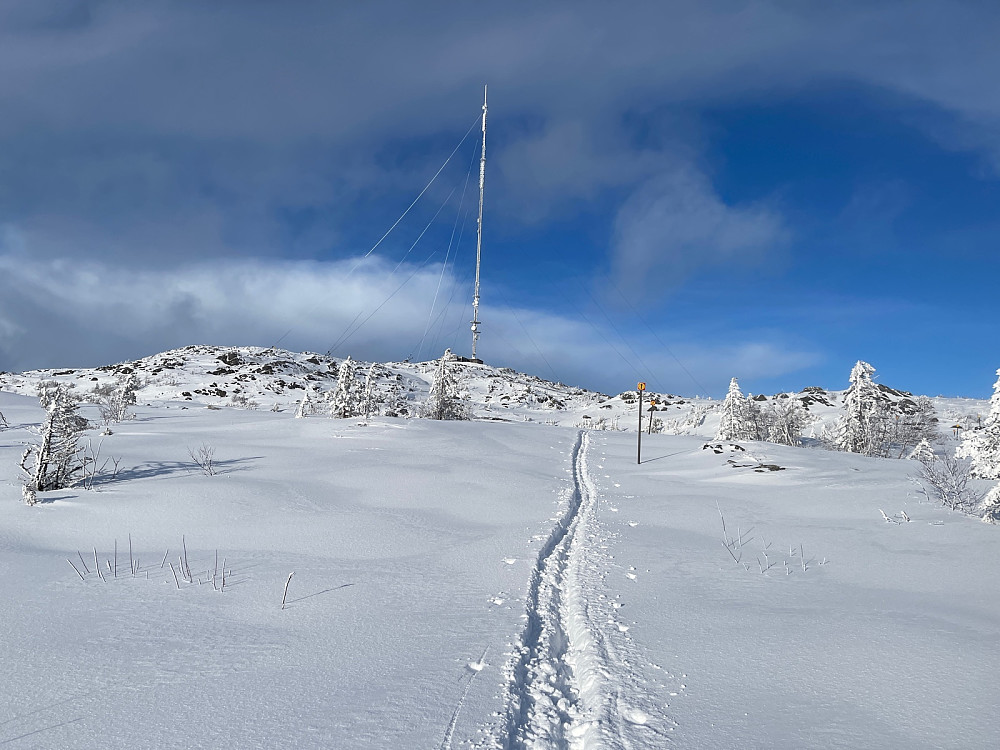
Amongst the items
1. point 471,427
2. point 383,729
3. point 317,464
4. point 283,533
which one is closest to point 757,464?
point 471,427

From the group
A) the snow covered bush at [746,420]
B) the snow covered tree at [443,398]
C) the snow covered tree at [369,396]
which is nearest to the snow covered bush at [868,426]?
the snow covered bush at [746,420]

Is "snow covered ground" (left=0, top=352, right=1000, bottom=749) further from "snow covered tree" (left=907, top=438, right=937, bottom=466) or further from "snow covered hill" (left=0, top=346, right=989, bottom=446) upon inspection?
"snow covered hill" (left=0, top=346, right=989, bottom=446)

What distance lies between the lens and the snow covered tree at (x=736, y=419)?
33031 millimetres

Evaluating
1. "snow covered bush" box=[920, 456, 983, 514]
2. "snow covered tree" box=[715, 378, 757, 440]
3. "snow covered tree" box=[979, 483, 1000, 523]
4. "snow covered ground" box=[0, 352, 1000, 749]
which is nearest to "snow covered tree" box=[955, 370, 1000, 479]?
"snow covered tree" box=[979, 483, 1000, 523]

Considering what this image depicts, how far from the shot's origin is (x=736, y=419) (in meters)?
33.1

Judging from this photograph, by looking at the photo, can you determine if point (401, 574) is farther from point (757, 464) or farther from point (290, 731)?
point (757, 464)

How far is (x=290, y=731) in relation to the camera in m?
2.91

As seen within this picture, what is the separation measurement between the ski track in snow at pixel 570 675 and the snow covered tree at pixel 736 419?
29.8 meters

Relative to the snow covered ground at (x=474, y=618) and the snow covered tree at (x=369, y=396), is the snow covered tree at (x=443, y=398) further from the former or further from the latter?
the snow covered ground at (x=474, y=618)

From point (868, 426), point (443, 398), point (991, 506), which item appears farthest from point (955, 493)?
point (443, 398)

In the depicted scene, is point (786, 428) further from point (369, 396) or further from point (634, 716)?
point (634, 716)

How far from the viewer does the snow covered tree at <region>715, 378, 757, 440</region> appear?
33.0 m

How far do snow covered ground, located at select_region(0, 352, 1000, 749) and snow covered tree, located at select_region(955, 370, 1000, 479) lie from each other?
1051mm

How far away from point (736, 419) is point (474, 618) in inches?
1272
